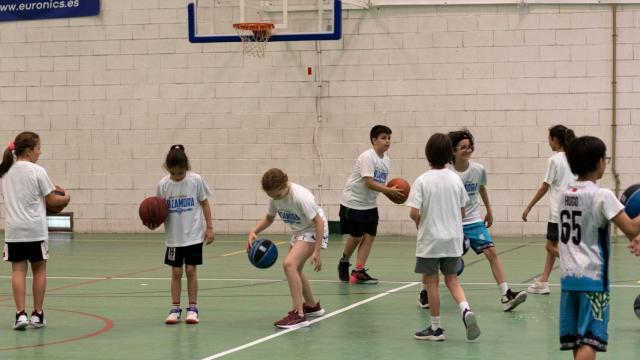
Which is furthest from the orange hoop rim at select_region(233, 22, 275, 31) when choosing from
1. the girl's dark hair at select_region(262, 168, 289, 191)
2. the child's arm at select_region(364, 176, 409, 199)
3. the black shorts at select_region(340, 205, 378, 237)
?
the girl's dark hair at select_region(262, 168, 289, 191)

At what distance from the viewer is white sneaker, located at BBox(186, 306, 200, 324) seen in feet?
29.9

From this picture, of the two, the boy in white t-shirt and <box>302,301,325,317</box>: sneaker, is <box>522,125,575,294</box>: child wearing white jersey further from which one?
<box>302,301,325,317</box>: sneaker

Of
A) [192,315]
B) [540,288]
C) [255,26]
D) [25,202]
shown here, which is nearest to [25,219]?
[25,202]

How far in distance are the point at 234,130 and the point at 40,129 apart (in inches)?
156

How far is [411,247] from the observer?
16453mm

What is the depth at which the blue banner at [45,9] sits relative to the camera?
1950 cm

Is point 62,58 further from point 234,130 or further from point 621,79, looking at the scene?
point 621,79

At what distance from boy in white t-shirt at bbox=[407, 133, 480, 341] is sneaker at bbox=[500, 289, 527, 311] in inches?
58.6

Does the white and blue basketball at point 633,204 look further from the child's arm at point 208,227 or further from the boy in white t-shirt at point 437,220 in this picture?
the child's arm at point 208,227

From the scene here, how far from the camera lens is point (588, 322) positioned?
5582 millimetres

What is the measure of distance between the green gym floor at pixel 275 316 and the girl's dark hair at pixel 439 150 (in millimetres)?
1456

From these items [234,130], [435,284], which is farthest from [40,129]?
[435,284]

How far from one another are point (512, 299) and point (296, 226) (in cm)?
222

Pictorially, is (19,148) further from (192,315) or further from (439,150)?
(439,150)
